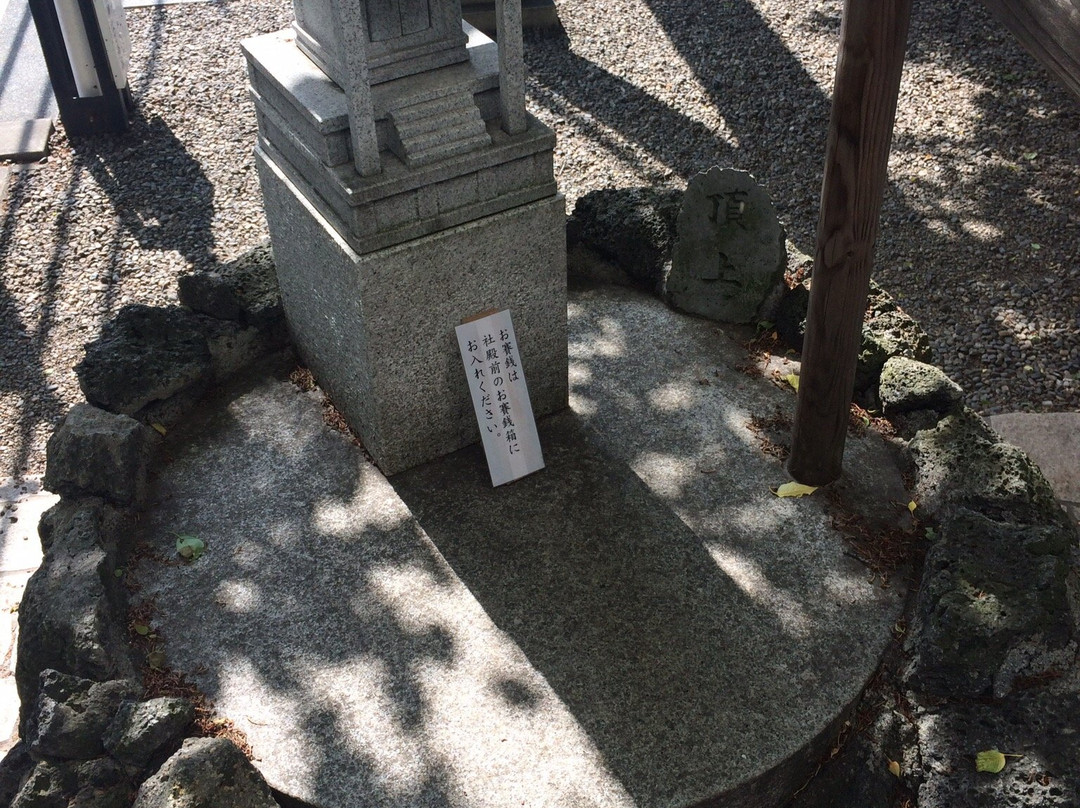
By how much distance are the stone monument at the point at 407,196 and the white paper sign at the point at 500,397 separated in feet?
0.25

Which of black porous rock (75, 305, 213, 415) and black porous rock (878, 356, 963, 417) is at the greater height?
black porous rock (75, 305, 213, 415)

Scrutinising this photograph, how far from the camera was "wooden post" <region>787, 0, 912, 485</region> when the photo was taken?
11.6 feet

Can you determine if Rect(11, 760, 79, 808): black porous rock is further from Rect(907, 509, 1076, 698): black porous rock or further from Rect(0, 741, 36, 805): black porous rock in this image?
Rect(907, 509, 1076, 698): black porous rock

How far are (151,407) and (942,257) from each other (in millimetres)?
4507

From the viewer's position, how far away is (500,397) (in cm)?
456

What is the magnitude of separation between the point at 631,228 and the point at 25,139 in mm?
4658

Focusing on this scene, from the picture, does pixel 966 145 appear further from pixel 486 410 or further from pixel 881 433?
pixel 486 410

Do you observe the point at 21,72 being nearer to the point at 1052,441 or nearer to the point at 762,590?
the point at 762,590

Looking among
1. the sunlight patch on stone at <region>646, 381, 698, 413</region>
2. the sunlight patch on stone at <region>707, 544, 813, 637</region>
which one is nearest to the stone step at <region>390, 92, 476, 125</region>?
the sunlight patch on stone at <region>646, 381, 698, 413</region>

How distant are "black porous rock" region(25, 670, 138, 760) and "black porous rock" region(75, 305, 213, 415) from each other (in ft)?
4.79

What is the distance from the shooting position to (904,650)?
3.87 meters

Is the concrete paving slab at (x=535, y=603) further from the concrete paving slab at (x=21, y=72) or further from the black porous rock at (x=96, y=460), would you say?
the concrete paving slab at (x=21, y=72)

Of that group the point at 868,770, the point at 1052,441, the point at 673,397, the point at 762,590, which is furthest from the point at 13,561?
the point at 1052,441

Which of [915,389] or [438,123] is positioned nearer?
[438,123]
